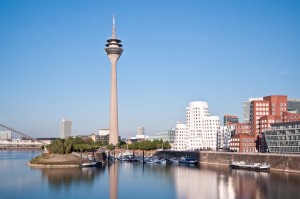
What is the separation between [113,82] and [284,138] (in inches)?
2523

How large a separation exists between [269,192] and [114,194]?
14327 millimetres

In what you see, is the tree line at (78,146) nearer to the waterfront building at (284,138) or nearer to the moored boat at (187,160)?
the moored boat at (187,160)

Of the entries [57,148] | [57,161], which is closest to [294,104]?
[57,148]

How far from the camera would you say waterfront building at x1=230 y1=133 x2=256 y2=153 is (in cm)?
8575

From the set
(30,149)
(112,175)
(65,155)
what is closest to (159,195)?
(112,175)

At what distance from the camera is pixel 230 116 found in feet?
467

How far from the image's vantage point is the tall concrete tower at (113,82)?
12206 centimetres

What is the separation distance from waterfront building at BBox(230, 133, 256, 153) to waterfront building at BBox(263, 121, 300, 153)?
1366 cm

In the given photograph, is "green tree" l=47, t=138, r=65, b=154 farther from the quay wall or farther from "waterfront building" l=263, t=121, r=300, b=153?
"waterfront building" l=263, t=121, r=300, b=153

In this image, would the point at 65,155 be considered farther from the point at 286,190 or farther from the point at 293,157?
the point at 286,190

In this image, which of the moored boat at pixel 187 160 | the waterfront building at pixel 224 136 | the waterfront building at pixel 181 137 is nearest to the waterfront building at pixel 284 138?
the moored boat at pixel 187 160

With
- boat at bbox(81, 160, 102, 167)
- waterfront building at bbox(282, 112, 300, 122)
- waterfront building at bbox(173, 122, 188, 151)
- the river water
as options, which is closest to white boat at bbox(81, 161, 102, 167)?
boat at bbox(81, 160, 102, 167)

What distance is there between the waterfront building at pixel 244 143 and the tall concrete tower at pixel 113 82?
141 ft

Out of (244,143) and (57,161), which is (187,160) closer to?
(244,143)
